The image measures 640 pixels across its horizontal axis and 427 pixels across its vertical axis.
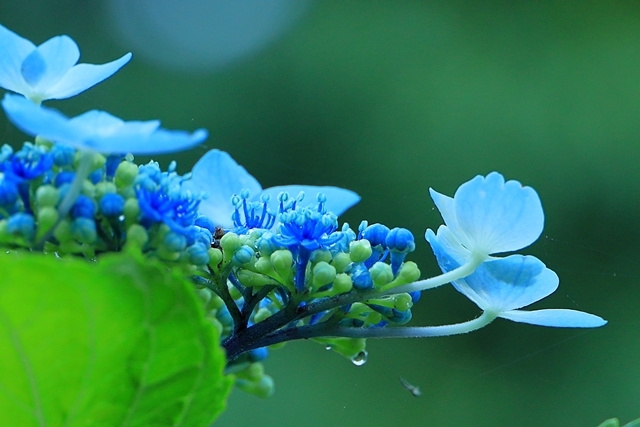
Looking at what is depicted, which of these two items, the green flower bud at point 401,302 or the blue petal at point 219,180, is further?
the blue petal at point 219,180

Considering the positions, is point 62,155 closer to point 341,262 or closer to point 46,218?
point 46,218

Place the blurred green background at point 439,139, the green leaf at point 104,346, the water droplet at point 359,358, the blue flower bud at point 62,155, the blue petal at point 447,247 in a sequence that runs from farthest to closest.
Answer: the blurred green background at point 439,139 < the water droplet at point 359,358 < the blue petal at point 447,247 < the blue flower bud at point 62,155 < the green leaf at point 104,346

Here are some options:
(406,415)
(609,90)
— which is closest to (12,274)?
(406,415)

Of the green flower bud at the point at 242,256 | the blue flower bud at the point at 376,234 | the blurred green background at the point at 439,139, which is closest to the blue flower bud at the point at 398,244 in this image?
the blue flower bud at the point at 376,234

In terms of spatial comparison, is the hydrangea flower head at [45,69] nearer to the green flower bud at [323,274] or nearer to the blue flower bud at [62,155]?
the blue flower bud at [62,155]

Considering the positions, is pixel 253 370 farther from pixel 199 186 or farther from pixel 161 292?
pixel 161 292

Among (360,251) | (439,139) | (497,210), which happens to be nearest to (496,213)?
(497,210)

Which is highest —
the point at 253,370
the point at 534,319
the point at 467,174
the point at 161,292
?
the point at 161,292
